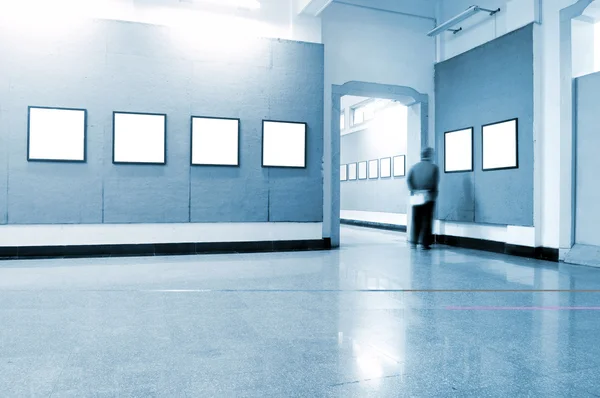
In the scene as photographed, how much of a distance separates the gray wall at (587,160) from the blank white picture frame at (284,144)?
4197 millimetres

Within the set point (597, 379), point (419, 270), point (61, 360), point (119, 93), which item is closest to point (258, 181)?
point (119, 93)

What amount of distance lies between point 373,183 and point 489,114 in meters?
5.65

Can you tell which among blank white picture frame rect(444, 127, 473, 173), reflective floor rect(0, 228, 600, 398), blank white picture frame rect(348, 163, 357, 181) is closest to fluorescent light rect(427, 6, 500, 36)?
blank white picture frame rect(444, 127, 473, 173)

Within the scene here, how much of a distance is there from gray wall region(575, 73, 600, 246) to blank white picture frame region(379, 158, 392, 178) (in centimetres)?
592

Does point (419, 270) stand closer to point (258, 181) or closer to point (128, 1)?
point (258, 181)

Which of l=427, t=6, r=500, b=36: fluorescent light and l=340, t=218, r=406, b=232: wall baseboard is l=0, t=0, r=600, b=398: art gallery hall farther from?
l=340, t=218, r=406, b=232: wall baseboard

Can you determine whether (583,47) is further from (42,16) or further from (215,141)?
(42,16)

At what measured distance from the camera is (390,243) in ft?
29.4

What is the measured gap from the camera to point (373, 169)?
13.3 metres

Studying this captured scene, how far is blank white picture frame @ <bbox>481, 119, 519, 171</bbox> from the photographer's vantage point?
291 inches

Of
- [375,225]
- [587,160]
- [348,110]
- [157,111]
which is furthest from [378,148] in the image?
[157,111]

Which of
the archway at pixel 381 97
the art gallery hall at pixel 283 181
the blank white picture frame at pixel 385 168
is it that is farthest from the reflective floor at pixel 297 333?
the blank white picture frame at pixel 385 168

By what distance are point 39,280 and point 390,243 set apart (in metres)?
6.15

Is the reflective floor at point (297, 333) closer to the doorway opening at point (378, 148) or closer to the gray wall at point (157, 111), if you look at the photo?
the gray wall at point (157, 111)
